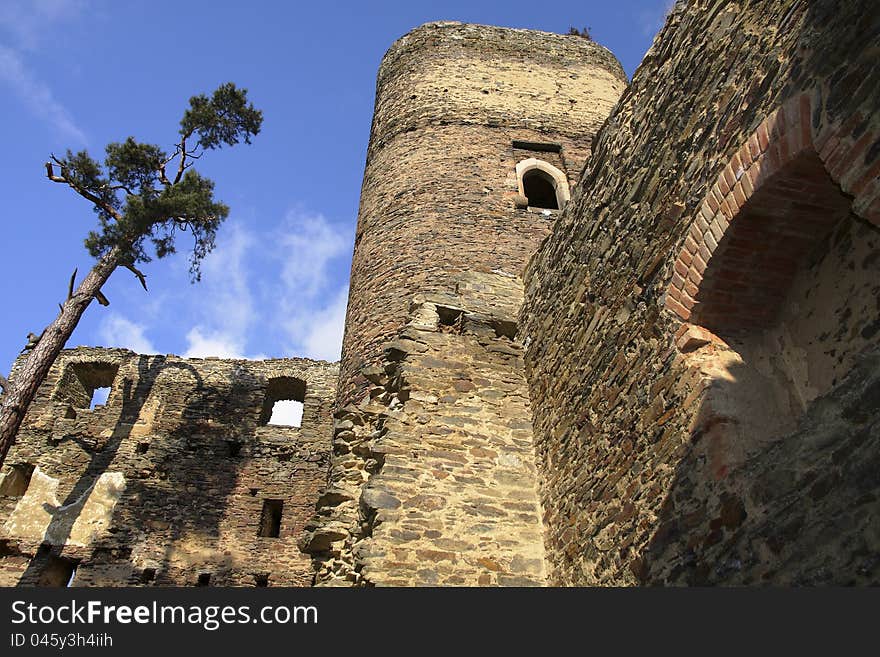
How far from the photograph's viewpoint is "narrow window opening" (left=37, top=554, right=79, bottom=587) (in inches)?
471

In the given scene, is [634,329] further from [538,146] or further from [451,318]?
[538,146]

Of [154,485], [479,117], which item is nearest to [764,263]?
[479,117]

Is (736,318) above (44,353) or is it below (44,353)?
below

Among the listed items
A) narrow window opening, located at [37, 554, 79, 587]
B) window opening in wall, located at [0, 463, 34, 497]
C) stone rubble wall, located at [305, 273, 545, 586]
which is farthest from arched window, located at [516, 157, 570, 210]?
window opening in wall, located at [0, 463, 34, 497]

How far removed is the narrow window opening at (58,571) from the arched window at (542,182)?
447 inches

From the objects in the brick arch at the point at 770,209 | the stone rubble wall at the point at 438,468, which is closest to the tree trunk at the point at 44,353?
the stone rubble wall at the point at 438,468

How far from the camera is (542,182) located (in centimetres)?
963

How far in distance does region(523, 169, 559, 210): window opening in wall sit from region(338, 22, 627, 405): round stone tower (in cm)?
2

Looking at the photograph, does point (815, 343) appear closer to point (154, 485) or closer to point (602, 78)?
point (602, 78)

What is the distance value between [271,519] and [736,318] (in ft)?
40.6

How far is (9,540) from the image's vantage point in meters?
12.4

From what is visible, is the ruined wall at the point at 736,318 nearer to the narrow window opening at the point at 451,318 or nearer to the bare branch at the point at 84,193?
the narrow window opening at the point at 451,318

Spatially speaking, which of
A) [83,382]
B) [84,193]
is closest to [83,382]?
[83,382]

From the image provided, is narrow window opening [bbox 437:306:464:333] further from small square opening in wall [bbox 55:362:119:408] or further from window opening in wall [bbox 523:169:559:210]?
small square opening in wall [bbox 55:362:119:408]
